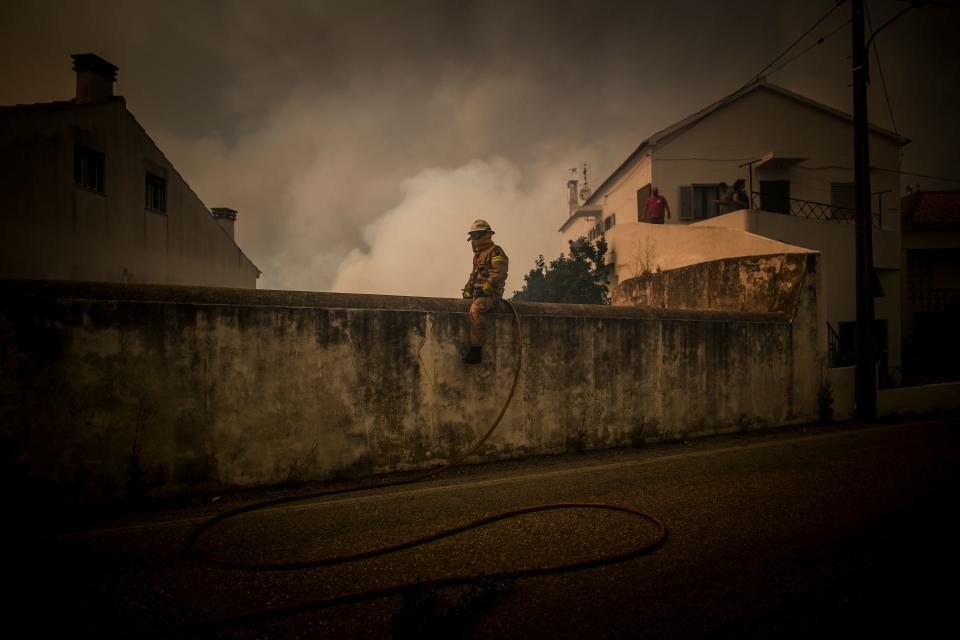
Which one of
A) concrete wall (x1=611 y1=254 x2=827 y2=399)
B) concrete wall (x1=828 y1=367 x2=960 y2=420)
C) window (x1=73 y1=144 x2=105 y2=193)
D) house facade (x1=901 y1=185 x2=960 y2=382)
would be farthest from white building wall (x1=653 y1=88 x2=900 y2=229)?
window (x1=73 y1=144 x2=105 y2=193)

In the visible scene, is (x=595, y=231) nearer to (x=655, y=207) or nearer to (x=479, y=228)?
(x=655, y=207)

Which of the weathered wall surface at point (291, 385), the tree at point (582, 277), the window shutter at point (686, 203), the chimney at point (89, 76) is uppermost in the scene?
the chimney at point (89, 76)

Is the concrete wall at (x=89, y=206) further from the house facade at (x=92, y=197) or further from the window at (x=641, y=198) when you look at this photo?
the window at (x=641, y=198)

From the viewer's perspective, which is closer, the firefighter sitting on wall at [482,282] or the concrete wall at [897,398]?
the firefighter sitting on wall at [482,282]

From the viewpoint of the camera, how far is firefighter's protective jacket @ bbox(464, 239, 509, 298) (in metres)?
5.89

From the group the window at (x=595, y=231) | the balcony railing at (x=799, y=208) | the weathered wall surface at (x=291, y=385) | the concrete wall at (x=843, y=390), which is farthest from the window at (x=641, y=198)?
the weathered wall surface at (x=291, y=385)

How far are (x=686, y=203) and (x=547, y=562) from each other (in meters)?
19.7

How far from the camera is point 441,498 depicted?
4.64 m

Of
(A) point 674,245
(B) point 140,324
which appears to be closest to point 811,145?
(A) point 674,245

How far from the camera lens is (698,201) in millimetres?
19781

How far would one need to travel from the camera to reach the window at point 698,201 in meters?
19.7

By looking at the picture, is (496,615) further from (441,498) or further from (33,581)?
(33,581)

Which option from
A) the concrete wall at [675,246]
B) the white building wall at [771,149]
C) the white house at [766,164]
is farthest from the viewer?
the white building wall at [771,149]

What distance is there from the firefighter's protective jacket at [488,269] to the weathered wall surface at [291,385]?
0.36 meters
